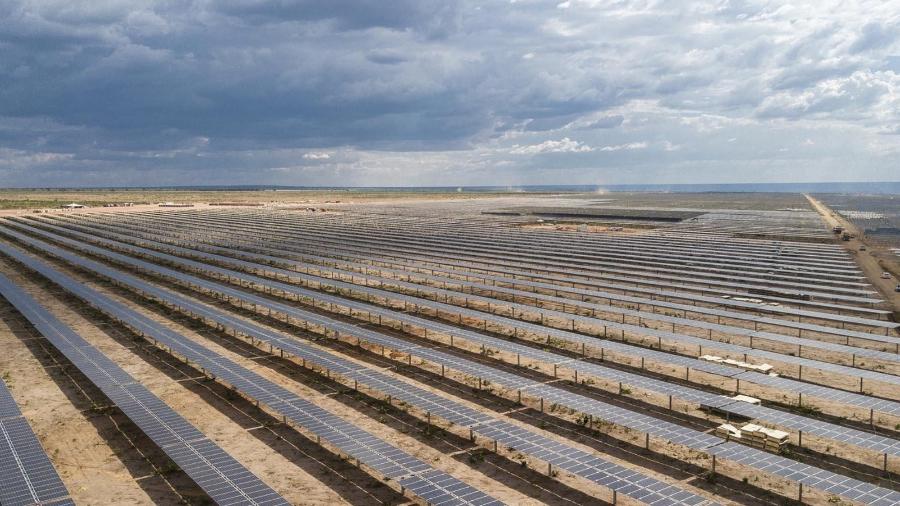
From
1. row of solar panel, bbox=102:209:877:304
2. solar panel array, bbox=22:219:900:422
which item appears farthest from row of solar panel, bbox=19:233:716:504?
row of solar panel, bbox=102:209:877:304

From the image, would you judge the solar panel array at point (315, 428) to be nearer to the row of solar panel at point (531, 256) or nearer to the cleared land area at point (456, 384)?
the cleared land area at point (456, 384)

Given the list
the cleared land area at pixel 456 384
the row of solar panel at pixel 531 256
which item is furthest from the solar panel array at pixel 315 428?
the row of solar panel at pixel 531 256

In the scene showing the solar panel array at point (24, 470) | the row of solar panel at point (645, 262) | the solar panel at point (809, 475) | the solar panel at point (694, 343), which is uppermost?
the row of solar panel at point (645, 262)

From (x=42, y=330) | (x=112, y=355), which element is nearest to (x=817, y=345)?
(x=112, y=355)

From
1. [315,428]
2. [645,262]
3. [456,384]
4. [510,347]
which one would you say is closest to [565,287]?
[645,262]

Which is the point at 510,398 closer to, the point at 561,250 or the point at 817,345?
the point at 817,345
